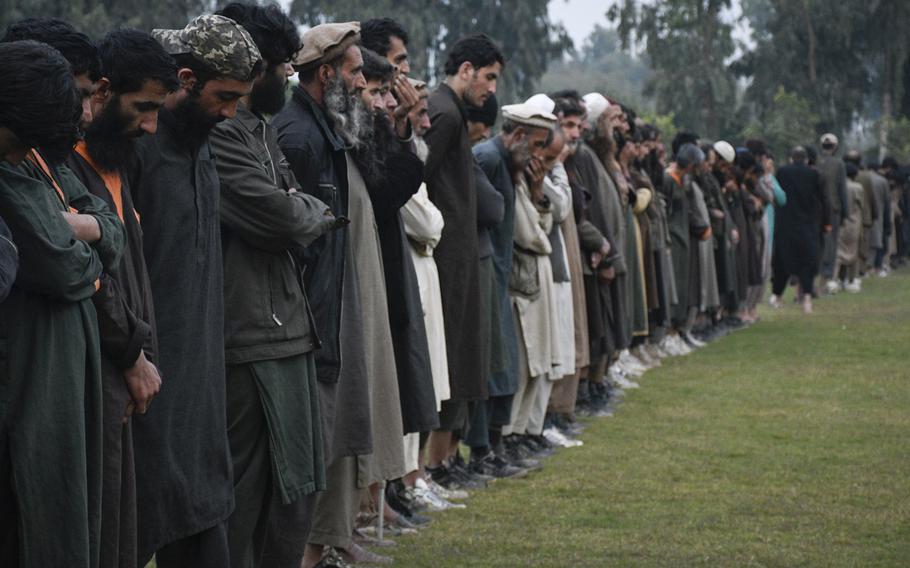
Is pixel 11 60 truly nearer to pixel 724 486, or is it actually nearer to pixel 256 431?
pixel 256 431

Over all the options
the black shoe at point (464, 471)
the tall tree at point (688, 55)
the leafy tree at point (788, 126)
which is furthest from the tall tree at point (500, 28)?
the black shoe at point (464, 471)

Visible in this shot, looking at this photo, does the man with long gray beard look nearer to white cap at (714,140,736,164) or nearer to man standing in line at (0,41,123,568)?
man standing in line at (0,41,123,568)

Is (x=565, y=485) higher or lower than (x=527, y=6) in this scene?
lower

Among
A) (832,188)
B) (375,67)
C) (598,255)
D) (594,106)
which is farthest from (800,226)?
(375,67)

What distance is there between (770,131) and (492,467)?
1324 inches

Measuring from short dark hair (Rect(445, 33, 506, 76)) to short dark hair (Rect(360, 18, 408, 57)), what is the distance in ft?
2.81

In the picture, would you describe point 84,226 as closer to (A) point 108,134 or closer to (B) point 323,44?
(A) point 108,134

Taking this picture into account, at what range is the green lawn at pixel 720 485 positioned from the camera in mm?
6355

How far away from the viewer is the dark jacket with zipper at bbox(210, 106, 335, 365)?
454 centimetres

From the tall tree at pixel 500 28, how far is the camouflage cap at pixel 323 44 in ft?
124

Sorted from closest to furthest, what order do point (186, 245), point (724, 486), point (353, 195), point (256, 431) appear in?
point (186, 245) → point (256, 431) → point (353, 195) → point (724, 486)

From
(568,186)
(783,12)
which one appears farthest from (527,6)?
(568,186)

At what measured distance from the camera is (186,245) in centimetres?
425

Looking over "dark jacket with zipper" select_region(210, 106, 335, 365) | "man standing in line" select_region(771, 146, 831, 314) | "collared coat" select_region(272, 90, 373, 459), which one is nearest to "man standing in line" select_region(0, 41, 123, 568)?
"dark jacket with zipper" select_region(210, 106, 335, 365)
